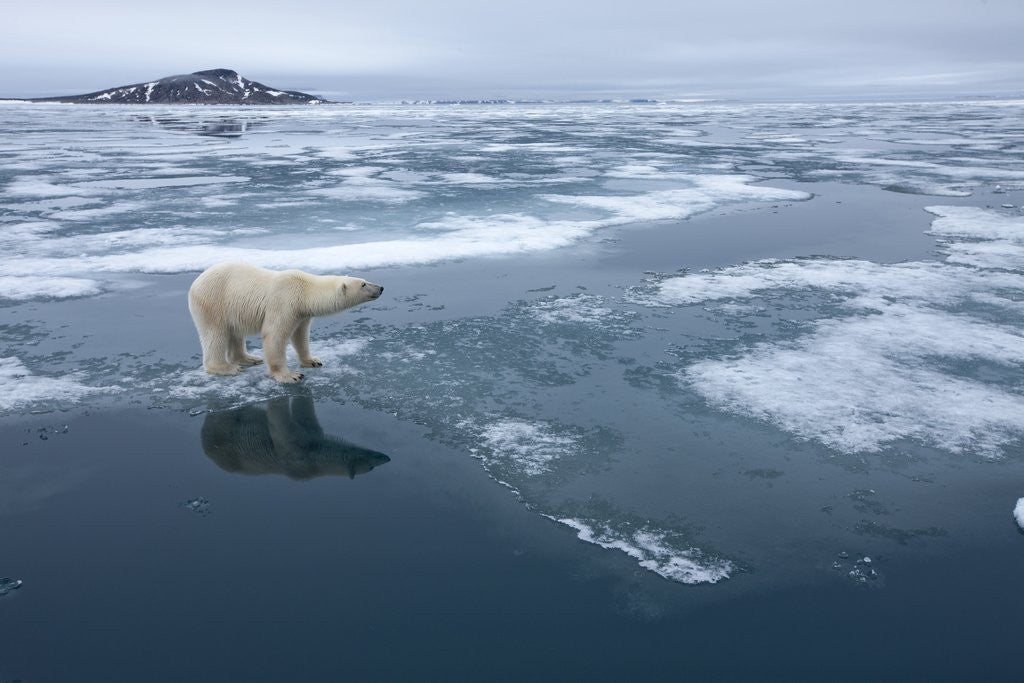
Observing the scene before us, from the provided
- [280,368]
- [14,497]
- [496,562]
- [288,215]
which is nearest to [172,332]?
[280,368]

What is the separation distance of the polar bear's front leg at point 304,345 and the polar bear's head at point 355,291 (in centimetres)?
40

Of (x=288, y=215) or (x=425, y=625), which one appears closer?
(x=425, y=625)

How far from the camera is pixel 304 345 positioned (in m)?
6.07

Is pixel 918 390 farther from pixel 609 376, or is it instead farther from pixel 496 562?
pixel 496 562

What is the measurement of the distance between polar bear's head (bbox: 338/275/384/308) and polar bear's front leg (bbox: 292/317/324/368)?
398 millimetres

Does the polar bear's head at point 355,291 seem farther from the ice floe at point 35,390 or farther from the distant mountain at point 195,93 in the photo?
the distant mountain at point 195,93

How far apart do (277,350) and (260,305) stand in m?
0.40

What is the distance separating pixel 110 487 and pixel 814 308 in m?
6.86

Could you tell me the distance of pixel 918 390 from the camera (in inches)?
221

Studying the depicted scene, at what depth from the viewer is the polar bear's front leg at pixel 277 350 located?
226 inches

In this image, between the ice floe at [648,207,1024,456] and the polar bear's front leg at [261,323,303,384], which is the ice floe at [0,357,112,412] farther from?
the ice floe at [648,207,1024,456]

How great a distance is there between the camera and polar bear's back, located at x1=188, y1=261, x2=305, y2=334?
5.74m

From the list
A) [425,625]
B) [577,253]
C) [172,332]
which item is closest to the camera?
[425,625]

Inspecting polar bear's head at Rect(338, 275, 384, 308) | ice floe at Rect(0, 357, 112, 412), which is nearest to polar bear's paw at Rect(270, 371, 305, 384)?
polar bear's head at Rect(338, 275, 384, 308)
